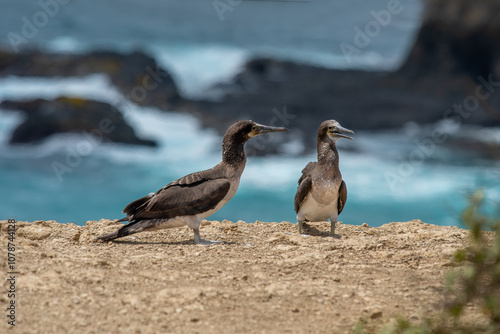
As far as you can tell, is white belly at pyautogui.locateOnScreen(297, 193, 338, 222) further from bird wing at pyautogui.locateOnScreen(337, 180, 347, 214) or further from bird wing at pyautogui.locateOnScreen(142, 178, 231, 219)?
bird wing at pyautogui.locateOnScreen(142, 178, 231, 219)

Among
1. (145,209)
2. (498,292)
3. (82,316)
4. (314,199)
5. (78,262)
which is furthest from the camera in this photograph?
(314,199)

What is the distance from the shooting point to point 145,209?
9.59 metres

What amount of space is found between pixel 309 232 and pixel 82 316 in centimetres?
566

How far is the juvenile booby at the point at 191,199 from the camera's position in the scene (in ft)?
31.1

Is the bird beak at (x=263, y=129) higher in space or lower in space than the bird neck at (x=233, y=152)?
higher

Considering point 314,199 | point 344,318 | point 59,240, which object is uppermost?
point 314,199

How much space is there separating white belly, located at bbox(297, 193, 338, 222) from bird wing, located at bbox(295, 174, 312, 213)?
0.21 feet

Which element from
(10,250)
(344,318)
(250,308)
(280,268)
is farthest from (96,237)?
(344,318)

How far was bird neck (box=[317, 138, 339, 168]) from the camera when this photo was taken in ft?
35.0

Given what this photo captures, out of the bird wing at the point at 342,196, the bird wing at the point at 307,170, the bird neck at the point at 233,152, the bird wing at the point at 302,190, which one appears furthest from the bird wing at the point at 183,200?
the bird wing at the point at 342,196

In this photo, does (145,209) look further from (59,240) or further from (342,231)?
(342,231)

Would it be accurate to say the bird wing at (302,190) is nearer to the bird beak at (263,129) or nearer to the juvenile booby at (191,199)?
the bird beak at (263,129)

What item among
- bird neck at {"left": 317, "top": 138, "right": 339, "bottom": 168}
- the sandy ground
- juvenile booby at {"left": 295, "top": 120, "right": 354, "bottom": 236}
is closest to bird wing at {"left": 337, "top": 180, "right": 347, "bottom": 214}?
juvenile booby at {"left": 295, "top": 120, "right": 354, "bottom": 236}

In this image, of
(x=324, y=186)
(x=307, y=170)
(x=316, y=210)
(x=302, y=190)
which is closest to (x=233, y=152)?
(x=302, y=190)
